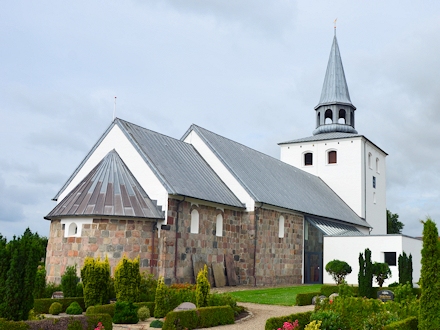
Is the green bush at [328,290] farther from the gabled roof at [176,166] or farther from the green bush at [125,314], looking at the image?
the green bush at [125,314]

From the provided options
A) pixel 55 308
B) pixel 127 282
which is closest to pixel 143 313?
pixel 127 282

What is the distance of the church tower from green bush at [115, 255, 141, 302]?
73.8ft

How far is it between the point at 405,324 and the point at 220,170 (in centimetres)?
1338

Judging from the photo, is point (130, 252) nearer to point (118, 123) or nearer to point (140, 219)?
point (140, 219)

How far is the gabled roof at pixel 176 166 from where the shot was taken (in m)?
18.1

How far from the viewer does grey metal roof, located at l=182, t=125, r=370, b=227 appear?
22297 mm

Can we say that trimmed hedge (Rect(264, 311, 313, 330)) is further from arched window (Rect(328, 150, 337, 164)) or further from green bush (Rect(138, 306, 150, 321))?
→ arched window (Rect(328, 150, 337, 164))

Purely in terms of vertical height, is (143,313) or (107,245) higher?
(107,245)

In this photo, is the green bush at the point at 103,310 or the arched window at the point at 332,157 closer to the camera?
the green bush at the point at 103,310

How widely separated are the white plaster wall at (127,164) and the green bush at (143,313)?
17.6ft

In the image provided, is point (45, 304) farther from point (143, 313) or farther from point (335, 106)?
point (335, 106)

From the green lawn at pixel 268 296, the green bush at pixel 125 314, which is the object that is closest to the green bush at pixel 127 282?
the green bush at pixel 125 314

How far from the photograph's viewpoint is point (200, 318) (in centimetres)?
1114

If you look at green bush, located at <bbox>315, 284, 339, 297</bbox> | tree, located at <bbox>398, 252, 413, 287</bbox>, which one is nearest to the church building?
green bush, located at <bbox>315, 284, 339, 297</bbox>
